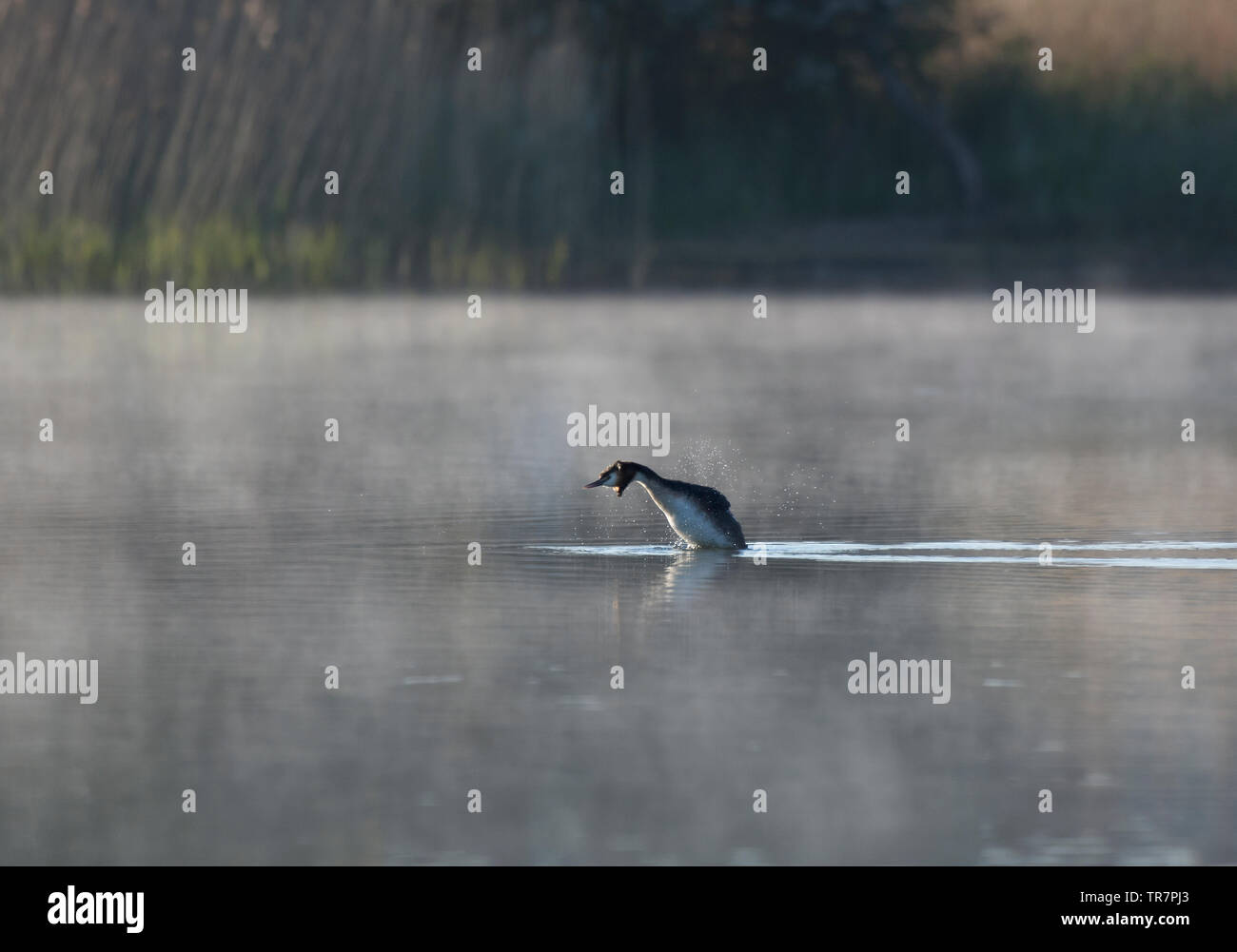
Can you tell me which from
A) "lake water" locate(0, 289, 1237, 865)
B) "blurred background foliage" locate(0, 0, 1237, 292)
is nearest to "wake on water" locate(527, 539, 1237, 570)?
"lake water" locate(0, 289, 1237, 865)

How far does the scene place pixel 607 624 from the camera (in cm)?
879

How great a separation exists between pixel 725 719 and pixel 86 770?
1740mm

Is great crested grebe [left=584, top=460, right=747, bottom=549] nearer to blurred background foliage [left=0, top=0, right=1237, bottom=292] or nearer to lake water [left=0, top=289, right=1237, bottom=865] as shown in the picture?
lake water [left=0, top=289, right=1237, bottom=865]

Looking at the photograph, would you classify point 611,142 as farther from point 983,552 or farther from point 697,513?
point 983,552

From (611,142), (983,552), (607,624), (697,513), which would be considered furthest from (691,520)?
(611,142)

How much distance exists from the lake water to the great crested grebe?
17 cm

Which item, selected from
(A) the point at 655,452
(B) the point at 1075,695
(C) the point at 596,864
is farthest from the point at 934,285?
(C) the point at 596,864

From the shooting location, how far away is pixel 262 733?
280 inches

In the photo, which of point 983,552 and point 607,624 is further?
point 983,552

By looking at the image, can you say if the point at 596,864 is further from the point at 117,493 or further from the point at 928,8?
the point at 928,8

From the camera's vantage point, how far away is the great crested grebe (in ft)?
34.7

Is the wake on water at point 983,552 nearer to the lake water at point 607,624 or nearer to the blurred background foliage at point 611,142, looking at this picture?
the lake water at point 607,624

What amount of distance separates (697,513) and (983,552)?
45.0 inches
